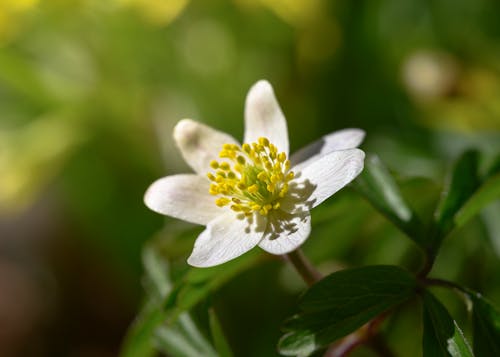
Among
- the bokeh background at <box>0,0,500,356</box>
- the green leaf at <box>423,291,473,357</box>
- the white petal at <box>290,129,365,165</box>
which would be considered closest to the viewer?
the green leaf at <box>423,291,473,357</box>

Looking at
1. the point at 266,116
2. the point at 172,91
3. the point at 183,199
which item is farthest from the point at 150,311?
the point at 172,91

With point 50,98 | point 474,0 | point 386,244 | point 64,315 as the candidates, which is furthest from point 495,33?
point 64,315

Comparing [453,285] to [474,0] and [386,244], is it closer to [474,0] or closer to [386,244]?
[386,244]

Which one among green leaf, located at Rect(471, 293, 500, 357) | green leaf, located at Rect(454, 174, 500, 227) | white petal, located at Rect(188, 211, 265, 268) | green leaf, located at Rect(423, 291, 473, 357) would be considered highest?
white petal, located at Rect(188, 211, 265, 268)

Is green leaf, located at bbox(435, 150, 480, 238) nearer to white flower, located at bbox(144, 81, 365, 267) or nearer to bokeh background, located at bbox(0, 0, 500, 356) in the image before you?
white flower, located at bbox(144, 81, 365, 267)

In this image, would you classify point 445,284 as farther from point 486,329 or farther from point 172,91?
point 172,91

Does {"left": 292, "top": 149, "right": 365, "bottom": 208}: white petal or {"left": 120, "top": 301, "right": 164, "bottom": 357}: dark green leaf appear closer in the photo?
{"left": 292, "top": 149, "right": 365, "bottom": 208}: white petal

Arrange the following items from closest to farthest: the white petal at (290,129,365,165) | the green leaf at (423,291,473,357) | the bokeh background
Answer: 1. the green leaf at (423,291,473,357)
2. the white petal at (290,129,365,165)
3. the bokeh background

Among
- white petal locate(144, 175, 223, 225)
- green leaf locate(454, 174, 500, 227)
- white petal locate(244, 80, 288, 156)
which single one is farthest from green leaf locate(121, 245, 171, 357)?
green leaf locate(454, 174, 500, 227)
